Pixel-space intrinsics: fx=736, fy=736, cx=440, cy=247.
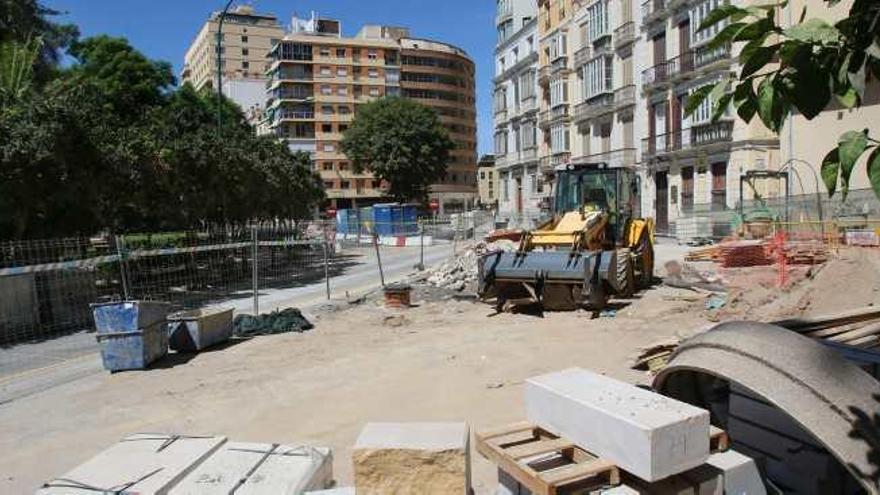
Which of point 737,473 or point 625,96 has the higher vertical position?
point 625,96

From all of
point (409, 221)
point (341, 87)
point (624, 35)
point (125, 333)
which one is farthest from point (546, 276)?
point (341, 87)

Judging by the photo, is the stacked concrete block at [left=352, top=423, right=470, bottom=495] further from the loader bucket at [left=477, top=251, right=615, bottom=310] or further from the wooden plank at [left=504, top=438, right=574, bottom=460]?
the loader bucket at [left=477, top=251, right=615, bottom=310]

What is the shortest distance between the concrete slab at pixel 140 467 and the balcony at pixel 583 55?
42.3 metres

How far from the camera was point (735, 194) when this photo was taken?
105ft

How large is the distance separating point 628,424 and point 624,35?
131 ft

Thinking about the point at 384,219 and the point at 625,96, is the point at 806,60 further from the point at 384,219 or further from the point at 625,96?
the point at 384,219

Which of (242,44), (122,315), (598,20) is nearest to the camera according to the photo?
(122,315)

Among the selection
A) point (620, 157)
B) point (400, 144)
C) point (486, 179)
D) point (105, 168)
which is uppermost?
point (400, 144)

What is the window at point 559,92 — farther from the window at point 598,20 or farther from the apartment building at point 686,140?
the apartment building at point 686,140

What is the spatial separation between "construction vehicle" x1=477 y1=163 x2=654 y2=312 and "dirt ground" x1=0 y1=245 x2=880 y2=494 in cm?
46

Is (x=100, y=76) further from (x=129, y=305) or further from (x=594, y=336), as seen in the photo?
(x=594, y=336)

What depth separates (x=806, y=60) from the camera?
2365mm

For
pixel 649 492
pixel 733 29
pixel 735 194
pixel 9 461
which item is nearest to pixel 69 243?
pixel 9 461

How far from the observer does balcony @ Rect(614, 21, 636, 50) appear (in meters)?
39.6
